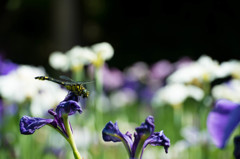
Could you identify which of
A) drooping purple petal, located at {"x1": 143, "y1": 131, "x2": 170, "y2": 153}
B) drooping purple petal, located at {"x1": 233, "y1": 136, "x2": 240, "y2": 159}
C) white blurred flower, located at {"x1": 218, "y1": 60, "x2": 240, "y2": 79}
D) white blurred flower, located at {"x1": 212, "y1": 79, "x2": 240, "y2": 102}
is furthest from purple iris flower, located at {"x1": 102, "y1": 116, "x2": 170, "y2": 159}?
white blurred flower, located at {"x1": 212, "y1": 79, "x2": 240, "y2": 102}

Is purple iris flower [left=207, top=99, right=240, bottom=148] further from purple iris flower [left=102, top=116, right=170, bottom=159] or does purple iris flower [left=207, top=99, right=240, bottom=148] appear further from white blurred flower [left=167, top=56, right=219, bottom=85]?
white blurred flower [left=167, top=56, right=219, bottom=85]

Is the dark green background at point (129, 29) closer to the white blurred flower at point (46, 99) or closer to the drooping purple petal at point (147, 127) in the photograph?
the white blurred flower at point (46, 99)

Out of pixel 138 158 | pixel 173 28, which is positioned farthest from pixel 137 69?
pixel 173 28

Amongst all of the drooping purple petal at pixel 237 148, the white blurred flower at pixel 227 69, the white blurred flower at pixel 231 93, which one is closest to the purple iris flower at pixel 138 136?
the drooping purple petal at pixel 237 148

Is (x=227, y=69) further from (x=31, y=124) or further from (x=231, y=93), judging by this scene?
(x=31, y=124)

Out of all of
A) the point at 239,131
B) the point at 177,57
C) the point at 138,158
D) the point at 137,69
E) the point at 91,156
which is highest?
the point at 177,57

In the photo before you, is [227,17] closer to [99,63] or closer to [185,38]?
[185,38]
